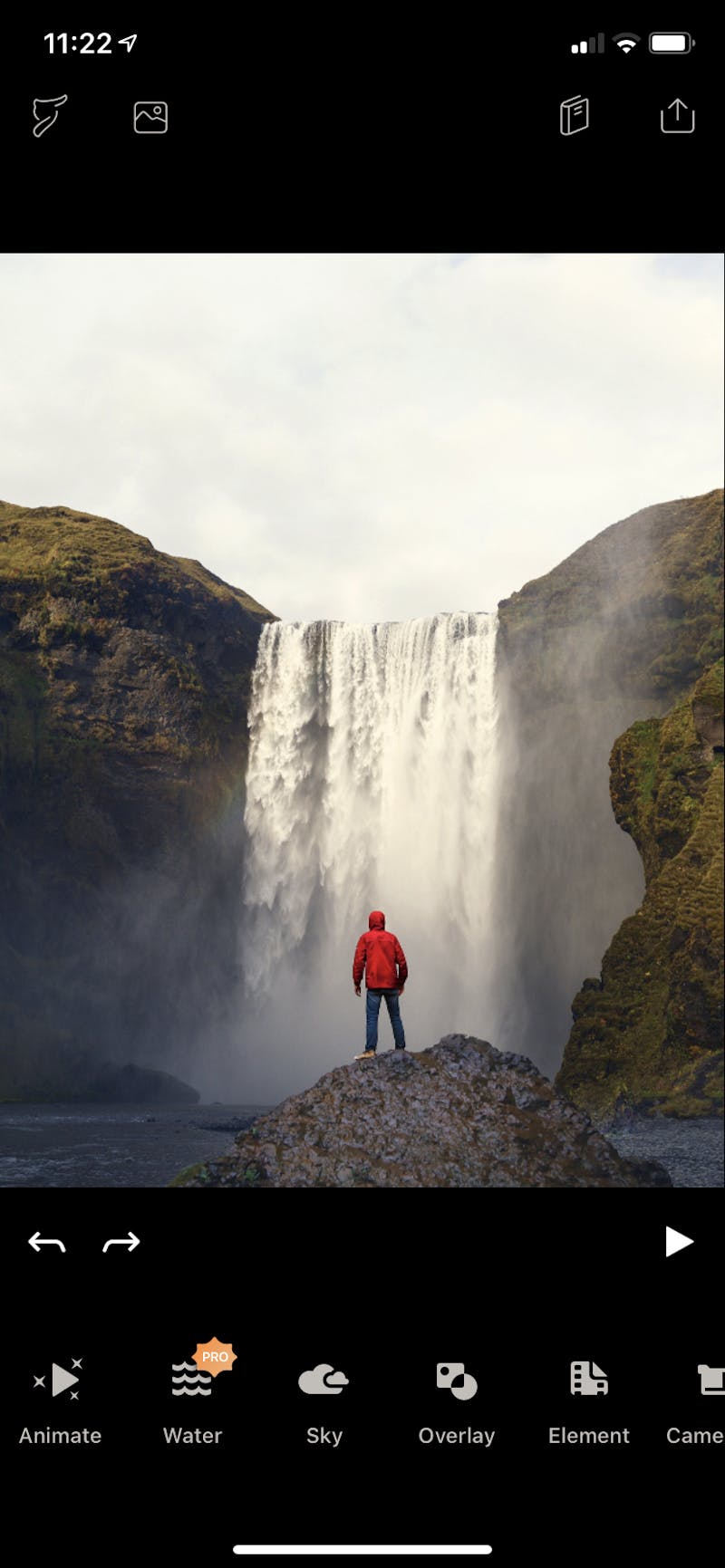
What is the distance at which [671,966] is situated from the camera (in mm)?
36938

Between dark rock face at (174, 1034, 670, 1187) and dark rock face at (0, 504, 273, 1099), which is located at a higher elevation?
dark rock face at (0, 504, 273, 1099)

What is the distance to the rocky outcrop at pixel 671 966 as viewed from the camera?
34438 mm

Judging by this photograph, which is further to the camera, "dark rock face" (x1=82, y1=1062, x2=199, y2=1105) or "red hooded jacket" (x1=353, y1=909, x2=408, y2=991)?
"dark rock face" (x1=82, y1=1062, x2=199, y2=1105)

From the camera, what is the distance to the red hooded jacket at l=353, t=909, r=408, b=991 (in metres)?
13.2
